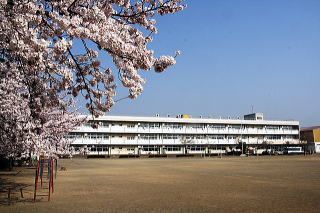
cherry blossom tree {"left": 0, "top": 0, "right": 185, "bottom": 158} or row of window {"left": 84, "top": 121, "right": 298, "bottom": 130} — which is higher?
row of window {"left": 84, "top": 121, "right": 298, "bottom": 130}

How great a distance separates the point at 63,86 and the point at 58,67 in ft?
5.74

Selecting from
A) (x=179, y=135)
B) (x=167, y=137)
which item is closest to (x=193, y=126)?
(x=179, y=135)

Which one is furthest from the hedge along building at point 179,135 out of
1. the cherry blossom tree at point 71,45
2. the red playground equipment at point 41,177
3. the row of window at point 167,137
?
the cherry blossom tree at point 71,45

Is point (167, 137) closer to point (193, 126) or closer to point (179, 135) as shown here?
point (179, 135)

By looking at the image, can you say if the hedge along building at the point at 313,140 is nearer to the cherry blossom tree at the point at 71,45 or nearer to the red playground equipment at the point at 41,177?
the red playground equipment at the point at 41,177

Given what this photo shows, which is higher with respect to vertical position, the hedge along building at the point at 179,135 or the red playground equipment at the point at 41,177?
the hedge along building at the point at 179,135

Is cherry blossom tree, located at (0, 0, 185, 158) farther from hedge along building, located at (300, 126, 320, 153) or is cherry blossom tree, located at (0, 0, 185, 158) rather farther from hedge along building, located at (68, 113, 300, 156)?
hedge along building, located at (300, 126, 320, 153)

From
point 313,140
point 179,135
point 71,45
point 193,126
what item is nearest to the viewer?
point 71,45

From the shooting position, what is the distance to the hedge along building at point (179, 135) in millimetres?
77125

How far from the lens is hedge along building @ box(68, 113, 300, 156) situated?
77.1 metres

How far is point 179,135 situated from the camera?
3349 inches

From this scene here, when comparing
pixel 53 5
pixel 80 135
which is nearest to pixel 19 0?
pixel 53 5

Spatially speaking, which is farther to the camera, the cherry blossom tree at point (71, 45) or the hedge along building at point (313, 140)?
the hedge along building at point (313, 140)

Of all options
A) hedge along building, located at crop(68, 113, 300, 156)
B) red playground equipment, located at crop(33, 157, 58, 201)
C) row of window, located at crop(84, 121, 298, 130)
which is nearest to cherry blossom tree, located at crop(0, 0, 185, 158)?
red playground equipment, located at crop(33, 157, 58, 201)
